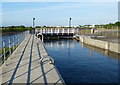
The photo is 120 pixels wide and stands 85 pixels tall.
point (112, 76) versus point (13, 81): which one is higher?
point (13, 81)

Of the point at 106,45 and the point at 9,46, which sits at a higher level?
the point at 9,46

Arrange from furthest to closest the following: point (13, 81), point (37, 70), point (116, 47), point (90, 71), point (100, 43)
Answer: point (100, 43)
point (116, 47)
point (90, 71)
point (37, 70)
point (13, 81)

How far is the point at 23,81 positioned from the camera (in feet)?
17.6

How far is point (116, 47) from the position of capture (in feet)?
67.6

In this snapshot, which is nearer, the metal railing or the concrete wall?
the metal railing

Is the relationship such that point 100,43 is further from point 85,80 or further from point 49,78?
point 49,78

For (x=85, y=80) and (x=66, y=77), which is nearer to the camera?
(x=85, y=80)

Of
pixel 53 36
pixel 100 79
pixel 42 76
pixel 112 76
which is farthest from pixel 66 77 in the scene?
pixel 53 36

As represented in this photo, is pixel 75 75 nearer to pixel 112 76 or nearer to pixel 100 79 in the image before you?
pixel 100 79

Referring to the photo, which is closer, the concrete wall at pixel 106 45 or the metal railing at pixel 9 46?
the metal railing at pixel 9 46

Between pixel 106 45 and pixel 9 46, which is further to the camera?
pixel 106 45

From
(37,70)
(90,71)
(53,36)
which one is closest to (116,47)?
(90,71)

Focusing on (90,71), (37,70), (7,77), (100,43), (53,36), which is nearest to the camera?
(7,77)

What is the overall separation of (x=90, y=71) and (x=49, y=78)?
22.8 ft
